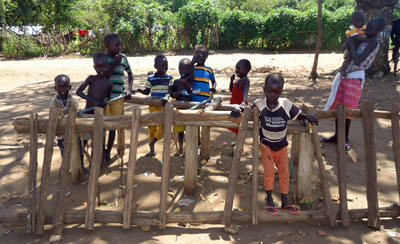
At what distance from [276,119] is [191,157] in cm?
101

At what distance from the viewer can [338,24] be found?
56.9 feet

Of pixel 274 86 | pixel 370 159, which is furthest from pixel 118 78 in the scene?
pixel 370 159

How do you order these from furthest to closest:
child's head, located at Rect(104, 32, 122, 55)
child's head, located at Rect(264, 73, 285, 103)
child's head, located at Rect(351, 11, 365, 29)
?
child's head, located at Rect(351, 11, 365, 29) → child's head, located at Rect(104, 32, 122, 55) → child's head, located at Rect(264, 73, 285, 103)

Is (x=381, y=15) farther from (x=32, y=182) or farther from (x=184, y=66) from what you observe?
(x=32, y=182)

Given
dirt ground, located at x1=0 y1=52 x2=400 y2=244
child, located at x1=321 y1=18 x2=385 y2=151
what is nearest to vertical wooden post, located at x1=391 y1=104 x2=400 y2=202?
dirt ground, located at x1=0 y1=52 x2=400 y2=244

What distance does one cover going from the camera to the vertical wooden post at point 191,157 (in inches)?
138

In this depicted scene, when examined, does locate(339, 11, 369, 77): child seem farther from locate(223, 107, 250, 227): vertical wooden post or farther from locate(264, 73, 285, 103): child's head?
locate(223, 107, 250, 227): vertical wooden post

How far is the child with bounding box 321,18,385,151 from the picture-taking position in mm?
4432

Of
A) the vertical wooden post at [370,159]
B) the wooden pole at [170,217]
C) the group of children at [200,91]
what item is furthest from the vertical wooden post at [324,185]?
the vertical wooden post at [370,159]

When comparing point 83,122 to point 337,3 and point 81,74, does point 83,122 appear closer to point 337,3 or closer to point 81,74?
point 81,74

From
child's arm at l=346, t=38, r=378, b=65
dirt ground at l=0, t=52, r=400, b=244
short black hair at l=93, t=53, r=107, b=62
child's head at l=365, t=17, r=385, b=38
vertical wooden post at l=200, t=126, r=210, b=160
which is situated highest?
child's head at l=365, t=17, r=385, b=38

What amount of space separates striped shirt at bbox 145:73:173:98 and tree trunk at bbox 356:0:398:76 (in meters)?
6.92

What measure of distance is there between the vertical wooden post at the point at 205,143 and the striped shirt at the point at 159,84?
761 mm

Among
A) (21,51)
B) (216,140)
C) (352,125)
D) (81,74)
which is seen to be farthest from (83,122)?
(21,51)
